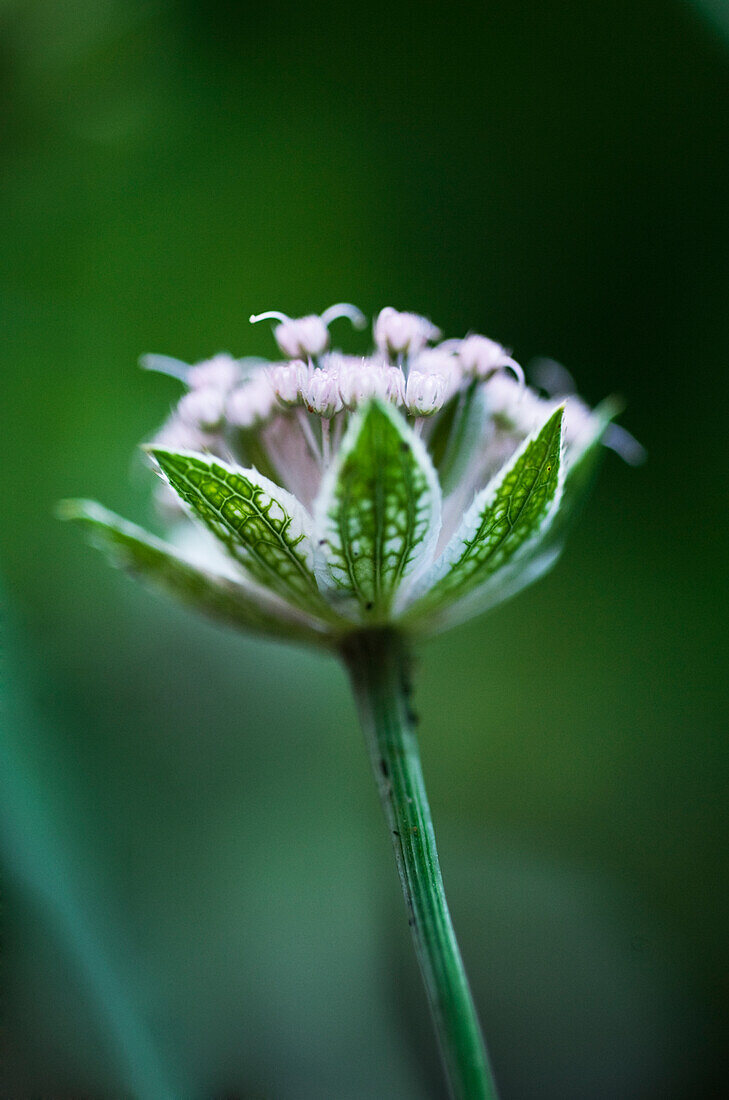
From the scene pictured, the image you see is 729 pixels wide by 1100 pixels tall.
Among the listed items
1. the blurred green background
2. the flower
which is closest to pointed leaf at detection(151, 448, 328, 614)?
Result: the flower

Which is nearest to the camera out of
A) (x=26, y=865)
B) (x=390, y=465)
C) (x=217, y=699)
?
(x=390, y=465)

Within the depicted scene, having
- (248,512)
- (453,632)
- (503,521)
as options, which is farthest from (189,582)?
(453,632)

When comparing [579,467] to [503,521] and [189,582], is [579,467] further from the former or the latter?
[189,582]

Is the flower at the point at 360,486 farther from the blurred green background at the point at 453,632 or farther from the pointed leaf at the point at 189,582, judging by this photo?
the blurred green background at the point at 453,632

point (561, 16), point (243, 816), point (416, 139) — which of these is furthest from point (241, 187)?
point (243, 816)

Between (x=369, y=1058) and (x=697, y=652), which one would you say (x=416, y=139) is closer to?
(x=697, y=652)

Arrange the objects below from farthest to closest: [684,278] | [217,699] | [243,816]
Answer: [684,278], [217,699], [243,816]
